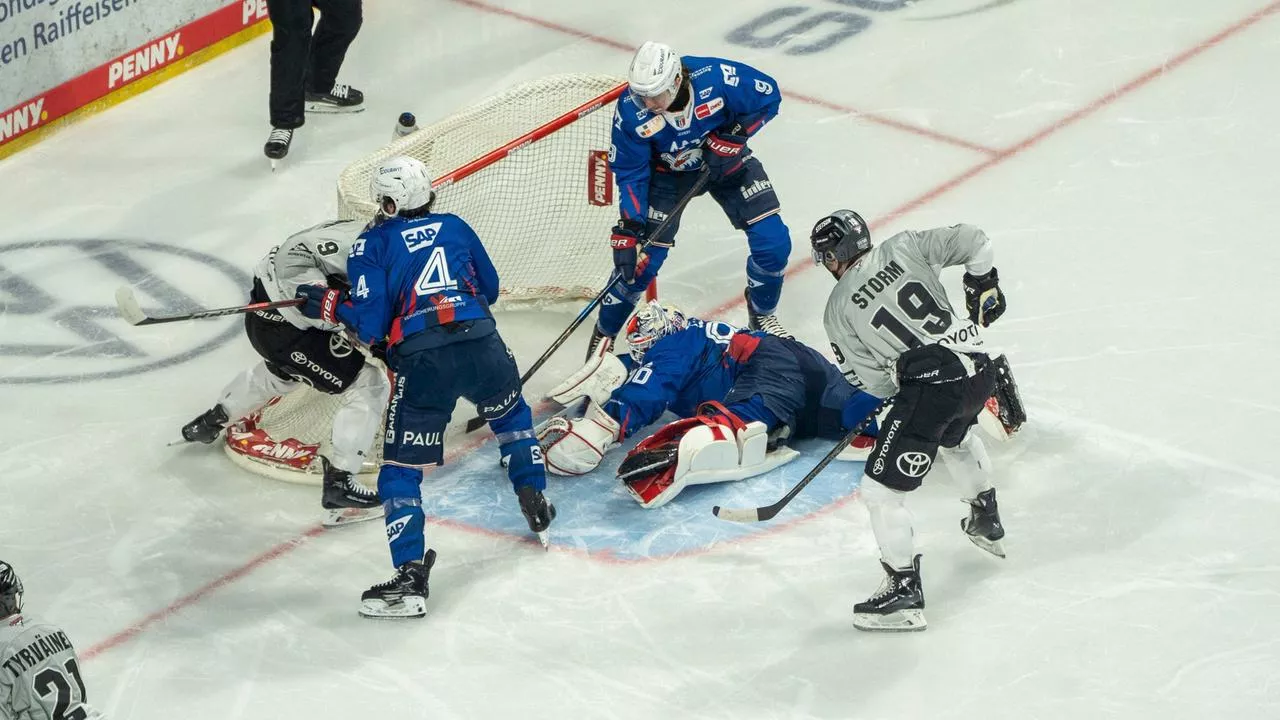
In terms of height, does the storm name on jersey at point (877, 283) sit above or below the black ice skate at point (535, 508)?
above

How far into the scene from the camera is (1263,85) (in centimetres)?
788

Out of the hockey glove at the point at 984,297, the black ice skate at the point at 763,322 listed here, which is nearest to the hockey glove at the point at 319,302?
the black ice skate at the point at 763,322

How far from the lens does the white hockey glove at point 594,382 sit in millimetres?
5893

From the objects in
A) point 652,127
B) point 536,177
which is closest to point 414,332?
point 652,127

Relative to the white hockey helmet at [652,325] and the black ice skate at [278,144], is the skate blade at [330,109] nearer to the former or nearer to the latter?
the black ice skate at [278,144]

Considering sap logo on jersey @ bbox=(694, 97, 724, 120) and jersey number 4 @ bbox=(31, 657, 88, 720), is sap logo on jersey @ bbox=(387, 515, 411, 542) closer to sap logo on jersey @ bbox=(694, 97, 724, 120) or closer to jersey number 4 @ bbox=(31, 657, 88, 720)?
jersey number 4 @ bbox=(31, 657, 88, 720)

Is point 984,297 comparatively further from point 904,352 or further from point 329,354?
point 329,354

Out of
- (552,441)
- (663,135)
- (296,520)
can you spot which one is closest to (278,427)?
(296,520)

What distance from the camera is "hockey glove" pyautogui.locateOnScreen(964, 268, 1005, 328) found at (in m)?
4.93

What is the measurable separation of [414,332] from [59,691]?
1537 millimetres

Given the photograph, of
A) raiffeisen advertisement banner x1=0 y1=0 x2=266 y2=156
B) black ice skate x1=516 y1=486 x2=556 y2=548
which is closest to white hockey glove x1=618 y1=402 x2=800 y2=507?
black ice skate x1=516 y1=486 x2=556 y2=548

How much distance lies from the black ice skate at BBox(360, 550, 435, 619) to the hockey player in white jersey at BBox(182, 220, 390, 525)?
48cm

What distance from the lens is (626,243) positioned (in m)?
6.03

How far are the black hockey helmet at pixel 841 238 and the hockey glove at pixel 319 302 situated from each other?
53.4 inches
